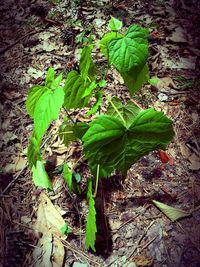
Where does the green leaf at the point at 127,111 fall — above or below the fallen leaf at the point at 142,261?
above

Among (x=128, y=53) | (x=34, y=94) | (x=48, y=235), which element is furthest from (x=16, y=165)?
(x=128, y=53)

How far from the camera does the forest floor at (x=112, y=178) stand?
1802mm

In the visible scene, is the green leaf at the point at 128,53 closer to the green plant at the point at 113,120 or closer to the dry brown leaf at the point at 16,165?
the green plant at the point at 113,120

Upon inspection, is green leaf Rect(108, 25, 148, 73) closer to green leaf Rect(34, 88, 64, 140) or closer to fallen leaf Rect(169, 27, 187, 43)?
green leaf Rect(34, 88, 64, 140)

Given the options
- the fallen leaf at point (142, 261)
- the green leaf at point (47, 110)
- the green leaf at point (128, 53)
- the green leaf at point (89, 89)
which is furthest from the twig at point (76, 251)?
the green leaf at point (128, 53)

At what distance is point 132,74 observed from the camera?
1370 mm

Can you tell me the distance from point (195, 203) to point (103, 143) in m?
0.85

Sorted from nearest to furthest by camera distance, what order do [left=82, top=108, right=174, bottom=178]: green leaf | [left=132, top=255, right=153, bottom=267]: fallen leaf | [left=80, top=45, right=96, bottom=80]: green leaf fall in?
[left=82, top=108, right=174, bottom=178]: green leaf, [left=80, top=45, right=96, bottom=80]: green leaf, [left=132, top=255, right=153, bottom=267]: fallen leaf

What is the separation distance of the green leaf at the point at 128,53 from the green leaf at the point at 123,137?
0.67ft

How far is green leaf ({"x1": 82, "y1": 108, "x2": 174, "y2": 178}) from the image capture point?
4.42ft

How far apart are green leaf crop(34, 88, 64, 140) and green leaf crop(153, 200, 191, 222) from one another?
2.97 ft

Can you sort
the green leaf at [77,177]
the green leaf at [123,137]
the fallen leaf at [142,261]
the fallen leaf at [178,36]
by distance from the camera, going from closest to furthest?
the green leaf at [123,137] < the fallen leaf at [142,261] < the green leaf at [77,177] < the fallen leaf at [178,36]

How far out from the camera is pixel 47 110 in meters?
1.39

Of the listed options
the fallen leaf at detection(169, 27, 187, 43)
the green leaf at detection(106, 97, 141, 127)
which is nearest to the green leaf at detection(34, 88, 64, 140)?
the green leaf at detection(106, 97, 141, 127)
